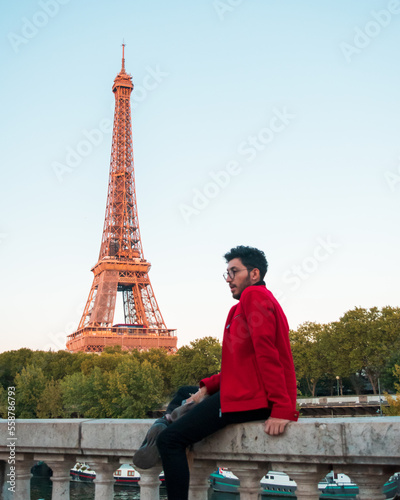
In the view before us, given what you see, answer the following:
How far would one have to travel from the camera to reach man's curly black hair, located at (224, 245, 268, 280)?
4.70 meters

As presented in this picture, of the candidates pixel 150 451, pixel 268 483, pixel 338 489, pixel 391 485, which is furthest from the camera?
pixel 268 483

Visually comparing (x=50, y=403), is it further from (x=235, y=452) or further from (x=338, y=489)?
(x=235, y=452)

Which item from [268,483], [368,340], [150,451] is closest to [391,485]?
[268,483]

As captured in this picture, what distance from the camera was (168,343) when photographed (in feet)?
226

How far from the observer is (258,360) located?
160 inches

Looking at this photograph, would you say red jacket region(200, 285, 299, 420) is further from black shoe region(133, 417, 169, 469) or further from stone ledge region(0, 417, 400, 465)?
black shoe region(133, 417, 169, 469)

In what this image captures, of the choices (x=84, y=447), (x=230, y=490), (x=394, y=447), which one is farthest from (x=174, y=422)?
(x=230, y=490)

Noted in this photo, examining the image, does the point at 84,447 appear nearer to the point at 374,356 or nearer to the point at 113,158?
the point at 374,356

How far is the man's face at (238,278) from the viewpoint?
15.4 ft

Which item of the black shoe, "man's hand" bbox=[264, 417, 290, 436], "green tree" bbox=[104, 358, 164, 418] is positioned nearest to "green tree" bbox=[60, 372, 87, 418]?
"green tree" bbox=[104, 358, 164, 418]

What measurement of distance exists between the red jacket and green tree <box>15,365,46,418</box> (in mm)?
49423

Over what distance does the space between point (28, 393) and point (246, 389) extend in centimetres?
5028

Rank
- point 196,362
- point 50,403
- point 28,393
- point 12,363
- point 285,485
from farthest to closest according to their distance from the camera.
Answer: point 12,363 < point 196,362 < point 28,393 < point 50,403 < point 285,485

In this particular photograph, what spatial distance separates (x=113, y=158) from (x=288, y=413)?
75.9 meters
